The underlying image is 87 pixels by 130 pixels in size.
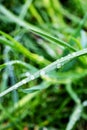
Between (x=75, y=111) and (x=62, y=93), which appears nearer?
(x=75, y=111)

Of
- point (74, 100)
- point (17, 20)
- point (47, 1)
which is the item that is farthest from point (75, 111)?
point (47, 1)

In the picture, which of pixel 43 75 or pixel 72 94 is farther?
pixel 72 94

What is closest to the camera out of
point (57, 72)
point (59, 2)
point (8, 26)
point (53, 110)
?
point (57, 72)

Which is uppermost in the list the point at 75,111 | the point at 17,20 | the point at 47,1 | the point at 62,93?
the point at 47,1

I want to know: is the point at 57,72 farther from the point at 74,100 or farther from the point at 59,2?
the point at 59,2

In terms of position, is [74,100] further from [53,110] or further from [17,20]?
[17,20]

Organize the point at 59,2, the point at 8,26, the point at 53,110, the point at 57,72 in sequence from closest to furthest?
the point at 57,72, the point at 53,110, the point at 8,26, the point at 59,2

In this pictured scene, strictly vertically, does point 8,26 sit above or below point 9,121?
above
